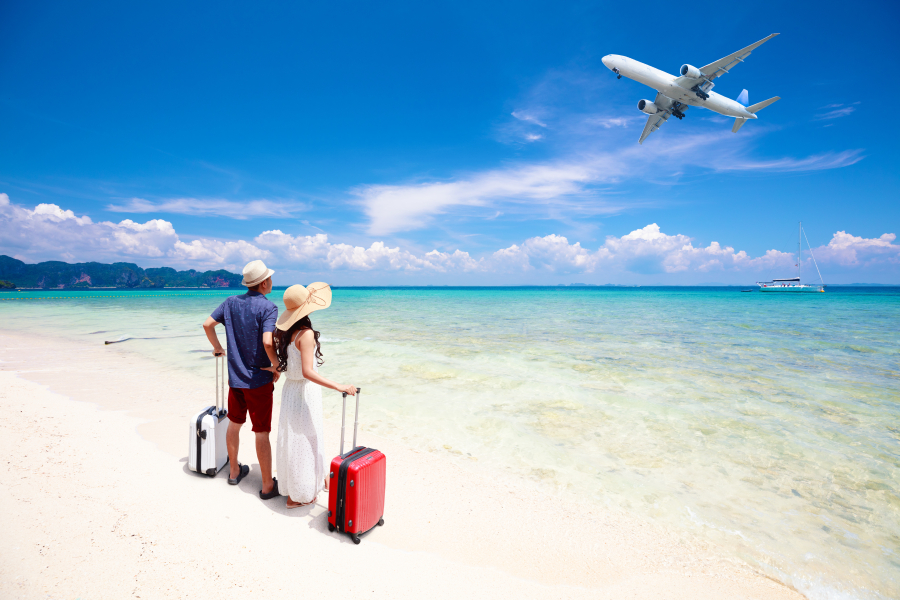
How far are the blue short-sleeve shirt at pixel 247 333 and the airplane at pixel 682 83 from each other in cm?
2755

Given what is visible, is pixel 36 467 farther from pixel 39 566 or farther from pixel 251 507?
pixel 251 507

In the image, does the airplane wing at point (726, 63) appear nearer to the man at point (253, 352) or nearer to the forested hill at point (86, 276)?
the man at point (253, 352)

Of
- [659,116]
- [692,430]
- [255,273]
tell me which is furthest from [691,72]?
[255,273]

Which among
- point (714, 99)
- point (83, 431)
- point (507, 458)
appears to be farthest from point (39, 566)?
point (714, 99)

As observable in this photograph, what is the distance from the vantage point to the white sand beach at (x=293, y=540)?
8.79 ft

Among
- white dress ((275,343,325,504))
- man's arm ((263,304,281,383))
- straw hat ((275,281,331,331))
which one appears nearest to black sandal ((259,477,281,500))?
white dress ((275,343,325,504))

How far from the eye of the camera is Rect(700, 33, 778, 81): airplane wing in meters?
21.8

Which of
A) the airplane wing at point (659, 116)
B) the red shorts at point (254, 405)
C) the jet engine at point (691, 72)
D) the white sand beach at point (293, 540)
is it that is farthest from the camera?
the airplane wing at point (659, 116)

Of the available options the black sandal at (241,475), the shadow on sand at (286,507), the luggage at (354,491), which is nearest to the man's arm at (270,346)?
the luggage at (354,491)

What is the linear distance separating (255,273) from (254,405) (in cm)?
127

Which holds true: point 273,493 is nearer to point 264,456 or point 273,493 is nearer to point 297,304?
point 264,456

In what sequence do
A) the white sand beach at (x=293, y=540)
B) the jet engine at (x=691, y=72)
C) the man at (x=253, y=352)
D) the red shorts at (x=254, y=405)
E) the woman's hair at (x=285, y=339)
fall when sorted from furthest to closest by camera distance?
1. the jet engine at (x=691, y=72)
2. the red shorts at (x=254, y=405)
3. the man at (x=253, y=352)
4. the woman's hair at (x=285, y=339)
5. the white sand beach at (x=293, y=540)

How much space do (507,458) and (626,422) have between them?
2.90 metres

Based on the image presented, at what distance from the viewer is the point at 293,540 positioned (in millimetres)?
3117
